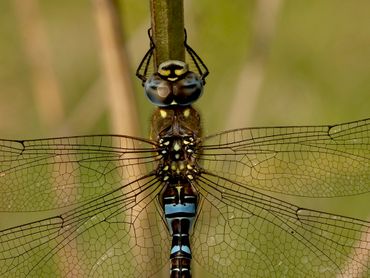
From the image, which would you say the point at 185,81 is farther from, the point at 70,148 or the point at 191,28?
the point at 191,28

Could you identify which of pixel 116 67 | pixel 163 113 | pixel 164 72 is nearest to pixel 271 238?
pixel 163 113

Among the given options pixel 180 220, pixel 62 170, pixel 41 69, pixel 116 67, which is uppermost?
pixel 41 69

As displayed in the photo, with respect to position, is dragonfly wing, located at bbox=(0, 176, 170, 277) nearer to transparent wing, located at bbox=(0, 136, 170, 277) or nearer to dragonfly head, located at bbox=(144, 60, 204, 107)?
transparent wing, located at bbox=(0, 136, 170, 277)

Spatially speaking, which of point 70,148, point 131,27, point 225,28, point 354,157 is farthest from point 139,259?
point 225,28

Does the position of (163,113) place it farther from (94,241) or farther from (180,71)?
(94,241)

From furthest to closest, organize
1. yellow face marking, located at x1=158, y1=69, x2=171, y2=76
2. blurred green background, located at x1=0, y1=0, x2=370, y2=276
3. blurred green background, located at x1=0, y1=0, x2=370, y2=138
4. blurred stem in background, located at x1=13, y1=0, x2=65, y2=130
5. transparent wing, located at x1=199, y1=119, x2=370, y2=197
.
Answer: blurred green background, located at x1=0, y1=0, x2=370, y2=138
blurred green background, located at x1=0, y1=0, x2=370, y2=276
blurred stem in background, located at x1=13, y1=0, x2=65, y2=130
transparent wing, located at x1=199, y1=119, x2=370, y2=197
yellow face marking, located at x1=158, y1=69, x2=171, y2=76

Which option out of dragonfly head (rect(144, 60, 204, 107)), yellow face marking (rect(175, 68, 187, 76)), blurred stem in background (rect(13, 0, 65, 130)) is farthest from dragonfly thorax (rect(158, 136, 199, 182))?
blurred stem in background (rect(13, 0, 65, 130))

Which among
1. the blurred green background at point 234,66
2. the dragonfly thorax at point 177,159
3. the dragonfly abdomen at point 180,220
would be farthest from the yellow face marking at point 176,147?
the blurred green background at point 234,66
